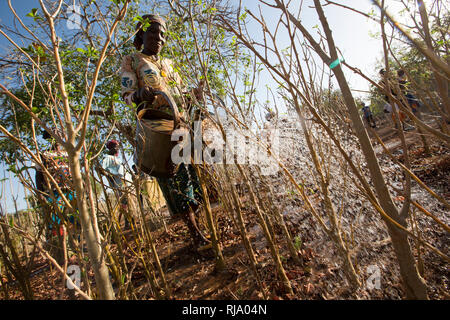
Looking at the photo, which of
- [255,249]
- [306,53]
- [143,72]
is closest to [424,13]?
[306,53]

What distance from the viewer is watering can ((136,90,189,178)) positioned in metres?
1.70

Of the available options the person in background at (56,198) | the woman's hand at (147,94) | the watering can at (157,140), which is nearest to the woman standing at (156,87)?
the woman's hand at (147,94)

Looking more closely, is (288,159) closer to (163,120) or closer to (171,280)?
(163,120)

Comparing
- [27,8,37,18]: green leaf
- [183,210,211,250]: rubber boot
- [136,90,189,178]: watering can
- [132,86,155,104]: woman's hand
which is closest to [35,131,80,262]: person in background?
[136,90,189,178]: watering can

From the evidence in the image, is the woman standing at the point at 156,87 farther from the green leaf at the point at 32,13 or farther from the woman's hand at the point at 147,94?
the green leaf at the point at 32,13

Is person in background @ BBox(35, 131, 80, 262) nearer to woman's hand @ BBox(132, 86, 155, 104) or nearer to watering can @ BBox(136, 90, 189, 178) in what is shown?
watering can @ BBox(136, 90, 189, 178)

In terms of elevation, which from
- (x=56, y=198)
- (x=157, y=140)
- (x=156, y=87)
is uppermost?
(x=156, y=87)

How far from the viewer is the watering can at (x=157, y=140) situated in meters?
1.70

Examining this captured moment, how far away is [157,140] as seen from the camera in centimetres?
175

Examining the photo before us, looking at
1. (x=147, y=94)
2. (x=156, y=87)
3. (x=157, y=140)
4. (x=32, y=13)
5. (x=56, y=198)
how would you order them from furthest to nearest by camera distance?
(x=156, y=87) < (x=147, y=94) < (x=157, y=140) < (x=56, y=198) < (x=32, y=13)

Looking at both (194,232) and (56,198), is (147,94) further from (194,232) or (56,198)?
(194,232)

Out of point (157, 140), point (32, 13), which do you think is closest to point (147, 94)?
point (157, 140)
